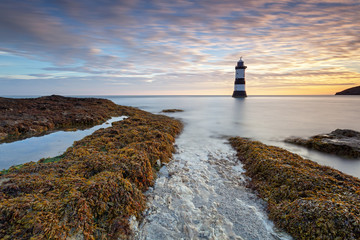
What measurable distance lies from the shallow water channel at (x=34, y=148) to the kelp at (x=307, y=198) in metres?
7.16

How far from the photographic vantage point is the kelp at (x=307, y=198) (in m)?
2.73

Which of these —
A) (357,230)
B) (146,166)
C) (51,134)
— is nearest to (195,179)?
(146,166)

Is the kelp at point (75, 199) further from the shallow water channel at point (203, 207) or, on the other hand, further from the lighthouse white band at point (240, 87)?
the lighthouse white band at point (240, 87)

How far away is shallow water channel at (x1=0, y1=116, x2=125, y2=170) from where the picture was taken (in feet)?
18.4

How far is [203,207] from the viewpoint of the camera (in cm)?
352

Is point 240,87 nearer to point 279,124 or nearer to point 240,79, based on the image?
point 240,79

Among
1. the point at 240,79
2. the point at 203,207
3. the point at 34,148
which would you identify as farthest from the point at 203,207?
the point at 240,79

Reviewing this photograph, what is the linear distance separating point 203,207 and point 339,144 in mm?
8438

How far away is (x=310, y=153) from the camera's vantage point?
25.8ft

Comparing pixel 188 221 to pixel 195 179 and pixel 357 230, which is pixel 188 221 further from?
pixel 357 230

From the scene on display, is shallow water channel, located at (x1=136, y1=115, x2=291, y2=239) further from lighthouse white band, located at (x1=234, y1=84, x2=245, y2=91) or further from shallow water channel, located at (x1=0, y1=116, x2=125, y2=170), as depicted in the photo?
lighthouse white band, located at (x1=234, y1=84, x2=245, y2=91)

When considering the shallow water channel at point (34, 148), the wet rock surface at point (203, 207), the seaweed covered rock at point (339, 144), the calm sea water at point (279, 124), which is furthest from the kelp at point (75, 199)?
the seaweed covered rock at point (339, 144)

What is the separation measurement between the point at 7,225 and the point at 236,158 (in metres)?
6.42

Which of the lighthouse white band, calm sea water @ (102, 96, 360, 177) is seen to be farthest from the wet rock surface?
the lighthouse white band
